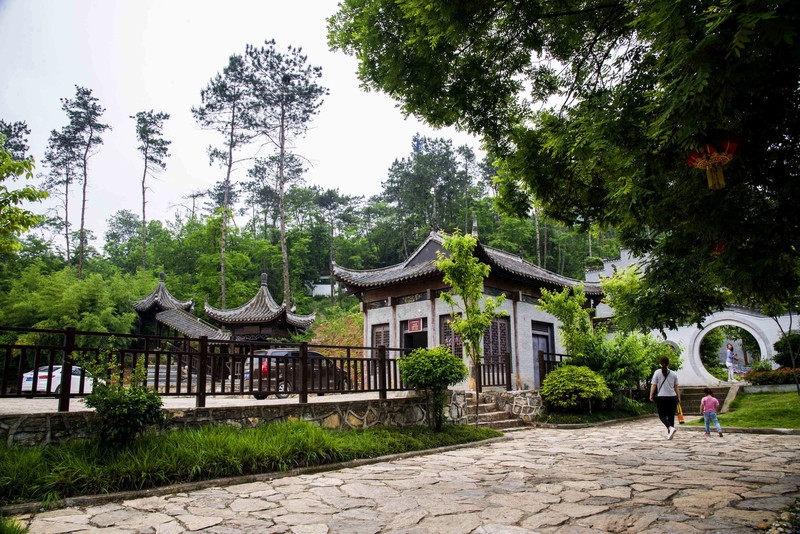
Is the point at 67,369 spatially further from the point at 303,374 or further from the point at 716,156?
the point at 716,156

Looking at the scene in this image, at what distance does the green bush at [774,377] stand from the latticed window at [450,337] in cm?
1054

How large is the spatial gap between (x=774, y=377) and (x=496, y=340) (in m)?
9.55

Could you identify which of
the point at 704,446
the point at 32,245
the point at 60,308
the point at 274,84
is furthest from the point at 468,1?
the point at 32,245

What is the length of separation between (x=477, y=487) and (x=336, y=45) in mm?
5476

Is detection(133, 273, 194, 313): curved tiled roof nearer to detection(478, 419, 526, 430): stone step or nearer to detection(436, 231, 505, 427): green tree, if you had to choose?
detection(478, 419, 526, 430): stone step

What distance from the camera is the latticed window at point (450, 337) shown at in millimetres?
13461

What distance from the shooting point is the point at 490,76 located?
19.4 feet

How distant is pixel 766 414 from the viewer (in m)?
11.5

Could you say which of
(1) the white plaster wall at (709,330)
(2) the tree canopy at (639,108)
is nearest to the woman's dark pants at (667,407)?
(2) the tree canopy at (639,108)

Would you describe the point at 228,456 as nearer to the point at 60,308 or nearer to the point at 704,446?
the point at 704,446

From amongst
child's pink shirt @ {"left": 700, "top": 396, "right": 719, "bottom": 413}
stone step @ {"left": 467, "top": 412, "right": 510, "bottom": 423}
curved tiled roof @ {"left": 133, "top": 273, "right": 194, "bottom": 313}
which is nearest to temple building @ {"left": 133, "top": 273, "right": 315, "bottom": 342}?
curved tiled roof @ {"left": 133, "top": 273, "right": 194, "bottom": 313}

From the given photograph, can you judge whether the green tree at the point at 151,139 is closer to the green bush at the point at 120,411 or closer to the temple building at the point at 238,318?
the temple building at the point at 238,318

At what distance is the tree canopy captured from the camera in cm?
297

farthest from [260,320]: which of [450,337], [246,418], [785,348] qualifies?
[785,348]
